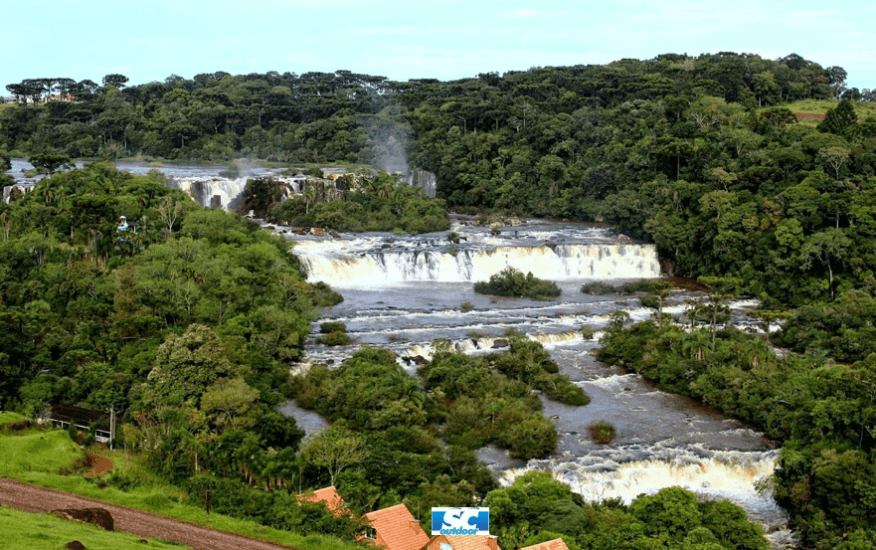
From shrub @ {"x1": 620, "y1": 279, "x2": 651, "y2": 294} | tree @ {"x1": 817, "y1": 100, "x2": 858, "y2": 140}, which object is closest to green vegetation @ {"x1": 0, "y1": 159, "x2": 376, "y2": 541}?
shrub @ {"x1": 620, "y1": 279, "x2": 651, "y2": 294}

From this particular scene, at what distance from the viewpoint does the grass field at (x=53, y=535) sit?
15.2 metres

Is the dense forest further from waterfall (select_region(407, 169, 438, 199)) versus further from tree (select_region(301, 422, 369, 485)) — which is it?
waterfall (select_region(407, 169, 438, 199))

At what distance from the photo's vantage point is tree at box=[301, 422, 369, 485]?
72.2ft

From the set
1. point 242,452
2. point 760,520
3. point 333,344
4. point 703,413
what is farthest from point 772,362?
point 242,452

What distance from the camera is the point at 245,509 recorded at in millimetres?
20031

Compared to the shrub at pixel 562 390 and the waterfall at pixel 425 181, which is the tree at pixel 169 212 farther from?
the waterfall at pixel 425 181

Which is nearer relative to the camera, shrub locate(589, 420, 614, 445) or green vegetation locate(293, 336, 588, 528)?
green vegetation locate(293, 336, 588, 528)

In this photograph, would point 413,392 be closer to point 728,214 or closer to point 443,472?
point 443,472

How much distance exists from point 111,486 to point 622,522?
445 inches

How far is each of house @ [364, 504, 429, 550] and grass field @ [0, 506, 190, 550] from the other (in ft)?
12.5

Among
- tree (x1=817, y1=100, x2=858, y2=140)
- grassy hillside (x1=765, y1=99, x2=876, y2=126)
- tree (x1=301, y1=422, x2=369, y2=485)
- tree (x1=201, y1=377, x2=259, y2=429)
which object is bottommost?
tree (x1=301, y1=422, x2=369, y2=485)

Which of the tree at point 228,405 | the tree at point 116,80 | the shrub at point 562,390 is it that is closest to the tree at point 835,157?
the shrub at point 562,390

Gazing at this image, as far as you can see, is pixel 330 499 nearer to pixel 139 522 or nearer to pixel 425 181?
pixel 139 522

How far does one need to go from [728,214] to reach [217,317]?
95.0 ft
